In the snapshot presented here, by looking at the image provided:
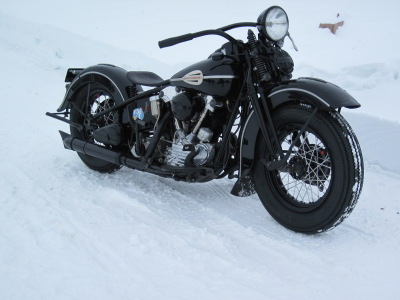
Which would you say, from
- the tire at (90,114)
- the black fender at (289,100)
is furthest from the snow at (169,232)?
the black fender at (289,100)

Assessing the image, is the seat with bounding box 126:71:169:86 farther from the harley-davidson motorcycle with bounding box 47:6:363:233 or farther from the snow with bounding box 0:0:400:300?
the snow with bounding box 0:0:400:300

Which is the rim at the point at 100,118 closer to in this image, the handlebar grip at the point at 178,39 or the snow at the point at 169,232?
the snow at the point at 169,232

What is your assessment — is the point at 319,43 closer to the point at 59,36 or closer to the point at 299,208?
the point at 59,36

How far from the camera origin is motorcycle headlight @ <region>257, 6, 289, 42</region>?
2.70 meters

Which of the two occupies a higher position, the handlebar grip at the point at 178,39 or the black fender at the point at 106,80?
the handlebar grip at the point at 178,39

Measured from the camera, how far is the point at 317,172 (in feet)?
8.64

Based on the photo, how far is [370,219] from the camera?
2922 mm

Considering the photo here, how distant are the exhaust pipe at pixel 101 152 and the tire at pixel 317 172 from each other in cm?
109

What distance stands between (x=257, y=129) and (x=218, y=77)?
0.47 meters

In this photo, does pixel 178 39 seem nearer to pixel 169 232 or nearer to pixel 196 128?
pixel 196 128

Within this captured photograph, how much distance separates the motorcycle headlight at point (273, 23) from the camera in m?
2.70

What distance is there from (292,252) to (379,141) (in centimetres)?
240

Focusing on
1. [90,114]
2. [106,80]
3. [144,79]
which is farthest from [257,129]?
[90,114]

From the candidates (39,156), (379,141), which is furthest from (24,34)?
(379,141)
